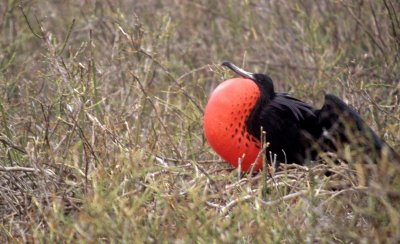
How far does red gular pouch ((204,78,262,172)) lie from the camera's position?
3342 millimetres

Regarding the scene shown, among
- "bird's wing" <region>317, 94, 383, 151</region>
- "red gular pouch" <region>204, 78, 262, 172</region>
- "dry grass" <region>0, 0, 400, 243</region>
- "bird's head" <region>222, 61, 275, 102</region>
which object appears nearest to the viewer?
"dry grass" <region>0, 0, 400, 243</region>

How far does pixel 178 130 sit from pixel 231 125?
19.6 inches

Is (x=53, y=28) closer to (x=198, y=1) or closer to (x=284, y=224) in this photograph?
(x=198, y=1)

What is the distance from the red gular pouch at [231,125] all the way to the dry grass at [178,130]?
98 mm

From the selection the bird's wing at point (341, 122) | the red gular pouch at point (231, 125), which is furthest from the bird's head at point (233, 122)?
the bird's wing at point (341, 122)

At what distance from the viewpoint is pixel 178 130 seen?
383 cm

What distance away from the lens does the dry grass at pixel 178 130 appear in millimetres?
2465

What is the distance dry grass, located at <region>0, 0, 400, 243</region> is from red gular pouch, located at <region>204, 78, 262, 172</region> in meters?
0.10

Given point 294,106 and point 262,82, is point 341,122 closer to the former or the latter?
point 294,106

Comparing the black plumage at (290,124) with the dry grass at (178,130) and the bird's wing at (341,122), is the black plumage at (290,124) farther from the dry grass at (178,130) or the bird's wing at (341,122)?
the dry grass at (178,130)

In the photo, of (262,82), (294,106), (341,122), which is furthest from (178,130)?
(341,122)

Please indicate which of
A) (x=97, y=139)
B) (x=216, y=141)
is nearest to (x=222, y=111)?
(x=216, y=141)

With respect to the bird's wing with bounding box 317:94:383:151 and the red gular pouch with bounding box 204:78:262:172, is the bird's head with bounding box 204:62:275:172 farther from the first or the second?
the bird's wing with bounding box 317:94:383:151

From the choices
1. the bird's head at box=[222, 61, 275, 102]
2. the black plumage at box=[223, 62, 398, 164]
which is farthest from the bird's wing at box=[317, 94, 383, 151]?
the bird's head at box=[222, 61, 275, 102]
